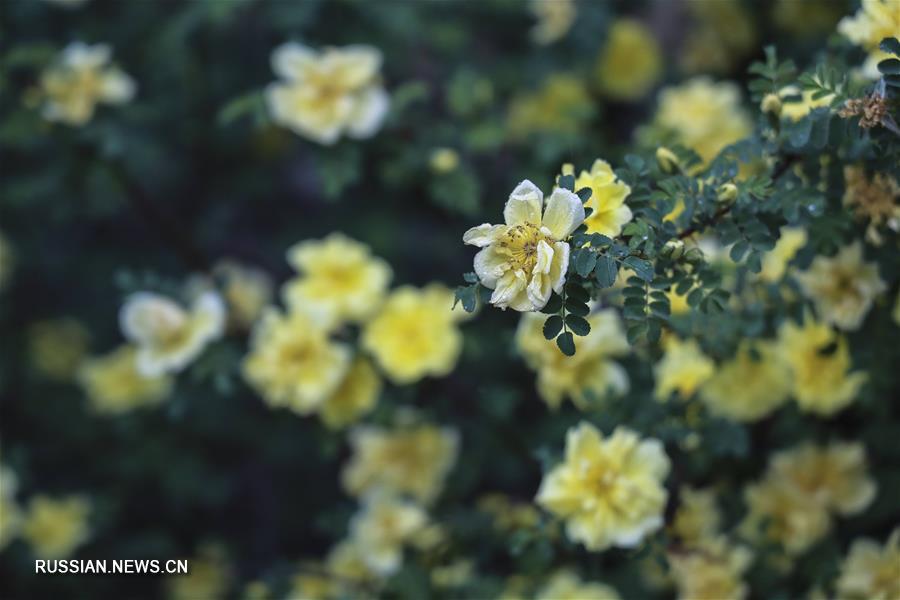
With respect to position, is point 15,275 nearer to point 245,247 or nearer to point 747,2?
point 245,247

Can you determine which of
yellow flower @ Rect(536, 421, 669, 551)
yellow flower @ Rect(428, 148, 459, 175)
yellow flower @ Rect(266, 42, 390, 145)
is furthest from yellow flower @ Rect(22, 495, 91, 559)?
yellow flower @ Rect(536, 421, 669, 551)

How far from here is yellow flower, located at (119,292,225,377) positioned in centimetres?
204

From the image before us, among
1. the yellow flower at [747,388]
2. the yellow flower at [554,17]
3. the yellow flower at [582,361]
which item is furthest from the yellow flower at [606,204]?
the yellow flower at [554,17]

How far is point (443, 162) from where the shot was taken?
2.09 metres

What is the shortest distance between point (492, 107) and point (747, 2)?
2.67 ft

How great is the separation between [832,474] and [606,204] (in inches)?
33.8

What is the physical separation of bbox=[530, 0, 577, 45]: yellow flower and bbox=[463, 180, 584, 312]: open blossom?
1.46 metres

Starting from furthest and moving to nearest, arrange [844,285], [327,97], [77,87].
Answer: [77,87] → [327,97] → [844,285]

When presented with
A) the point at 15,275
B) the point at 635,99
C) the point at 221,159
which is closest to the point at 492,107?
the point at 635,99

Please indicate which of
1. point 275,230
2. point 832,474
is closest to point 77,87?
point 275,230

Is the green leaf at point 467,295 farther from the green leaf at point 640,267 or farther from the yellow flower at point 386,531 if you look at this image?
the yellow flower at point 386,531

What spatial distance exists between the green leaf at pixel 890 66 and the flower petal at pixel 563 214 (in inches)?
16.8

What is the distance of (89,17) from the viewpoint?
266 centimetres

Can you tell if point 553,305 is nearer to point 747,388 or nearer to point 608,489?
point 608,489
